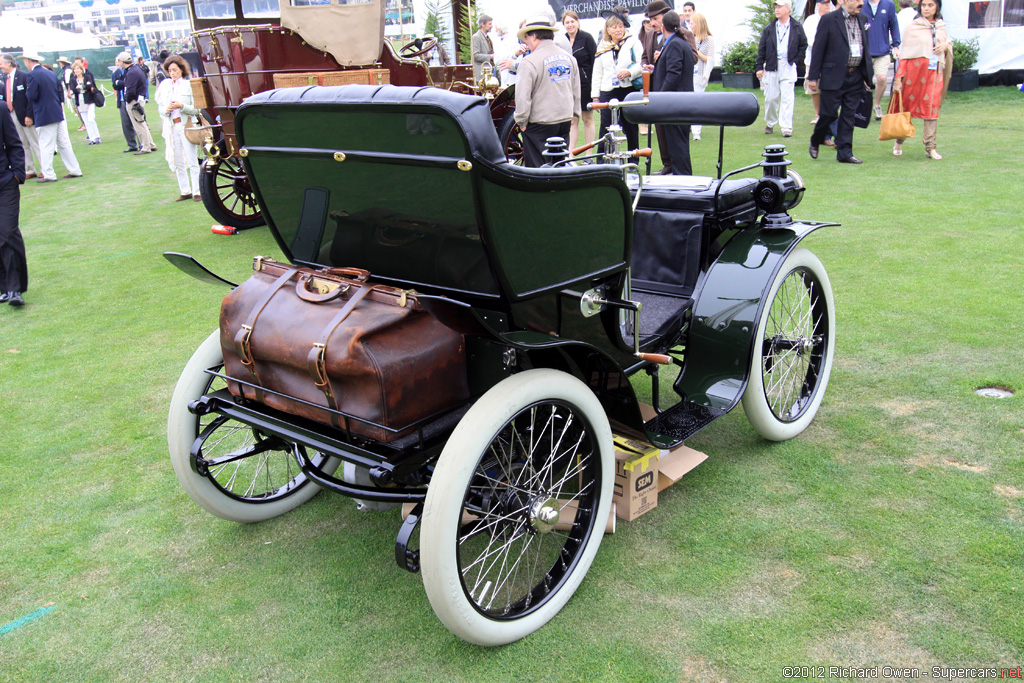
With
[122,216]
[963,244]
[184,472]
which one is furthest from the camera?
[122,216]

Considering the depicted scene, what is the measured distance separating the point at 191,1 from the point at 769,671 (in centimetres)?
810

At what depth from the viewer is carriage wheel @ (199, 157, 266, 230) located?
7582mm

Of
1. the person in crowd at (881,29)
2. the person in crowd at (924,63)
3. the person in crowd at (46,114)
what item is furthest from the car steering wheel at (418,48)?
the person in crowd at (881,29)

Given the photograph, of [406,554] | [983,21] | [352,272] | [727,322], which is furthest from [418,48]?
[983,21]

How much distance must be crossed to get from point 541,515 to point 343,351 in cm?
82

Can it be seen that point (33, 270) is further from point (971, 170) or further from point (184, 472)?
point (971, 170)

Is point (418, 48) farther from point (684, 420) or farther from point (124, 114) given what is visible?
point (124, 114)

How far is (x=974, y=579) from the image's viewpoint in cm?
246

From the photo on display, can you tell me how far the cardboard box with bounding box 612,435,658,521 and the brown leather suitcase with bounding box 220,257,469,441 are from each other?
2.45 feet

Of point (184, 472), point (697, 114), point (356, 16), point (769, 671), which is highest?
point (356, 16)

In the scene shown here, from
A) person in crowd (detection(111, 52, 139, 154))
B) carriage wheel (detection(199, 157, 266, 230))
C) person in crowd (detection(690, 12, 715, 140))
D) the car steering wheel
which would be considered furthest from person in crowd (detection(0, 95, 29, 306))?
person in crowd (detection(111, 52, 139, 154))

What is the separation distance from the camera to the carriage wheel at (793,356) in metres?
3.22

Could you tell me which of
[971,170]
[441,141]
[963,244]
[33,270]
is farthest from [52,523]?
[971,170]

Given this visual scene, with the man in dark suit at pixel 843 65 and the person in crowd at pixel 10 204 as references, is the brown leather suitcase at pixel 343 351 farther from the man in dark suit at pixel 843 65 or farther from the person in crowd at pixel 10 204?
the man in dark suit at pixel 843 65
